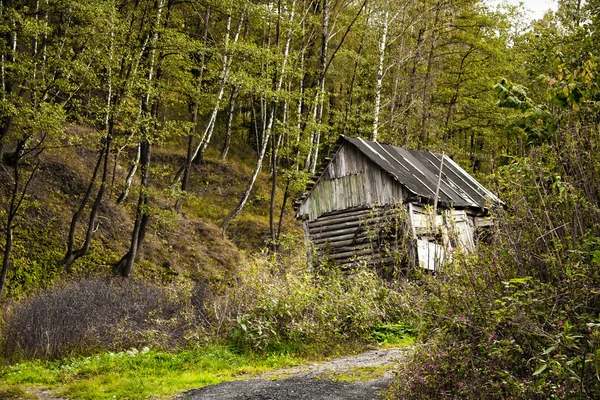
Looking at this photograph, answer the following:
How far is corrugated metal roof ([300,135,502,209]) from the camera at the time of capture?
17.5 m

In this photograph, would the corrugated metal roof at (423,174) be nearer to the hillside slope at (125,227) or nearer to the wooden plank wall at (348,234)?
the wooden plank wall at (348,234)

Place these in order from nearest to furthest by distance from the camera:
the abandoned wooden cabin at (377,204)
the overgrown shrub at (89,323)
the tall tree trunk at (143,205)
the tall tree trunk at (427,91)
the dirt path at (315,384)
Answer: the dirt path at (315,384) → the overgrown shrub at (89,323) → the abandoned wooden cabin at (377,204) → the tall tree trunk at (143,205) → the tall tree trunk at (427,91)

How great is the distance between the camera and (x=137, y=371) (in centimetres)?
943

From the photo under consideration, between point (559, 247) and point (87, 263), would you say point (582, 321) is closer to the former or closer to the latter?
point (559, 247)

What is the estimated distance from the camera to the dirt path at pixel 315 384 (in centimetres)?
743

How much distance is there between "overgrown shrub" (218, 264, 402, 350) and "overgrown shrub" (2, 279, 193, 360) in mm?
1268

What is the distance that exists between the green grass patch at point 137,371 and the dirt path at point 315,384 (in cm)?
57

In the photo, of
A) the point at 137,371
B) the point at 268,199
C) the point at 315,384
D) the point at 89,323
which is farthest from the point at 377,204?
the point at 268,199

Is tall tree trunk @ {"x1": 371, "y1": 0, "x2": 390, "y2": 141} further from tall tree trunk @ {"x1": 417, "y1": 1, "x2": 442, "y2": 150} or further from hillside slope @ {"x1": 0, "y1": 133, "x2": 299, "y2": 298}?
hillside slope @ {"x1": 0, "y1": 133, "x2": 299, "y2": 298}

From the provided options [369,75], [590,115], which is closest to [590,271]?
[590,115]

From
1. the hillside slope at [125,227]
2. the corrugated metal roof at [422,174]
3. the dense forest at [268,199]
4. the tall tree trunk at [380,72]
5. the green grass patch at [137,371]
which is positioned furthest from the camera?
the tall tree trunk at [380,72]

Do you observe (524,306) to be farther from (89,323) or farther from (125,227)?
(125,227)

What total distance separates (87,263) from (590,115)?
15.6m

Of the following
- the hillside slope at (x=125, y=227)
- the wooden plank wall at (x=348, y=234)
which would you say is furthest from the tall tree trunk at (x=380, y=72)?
the wooden plank wall at (x=348, y=234)
